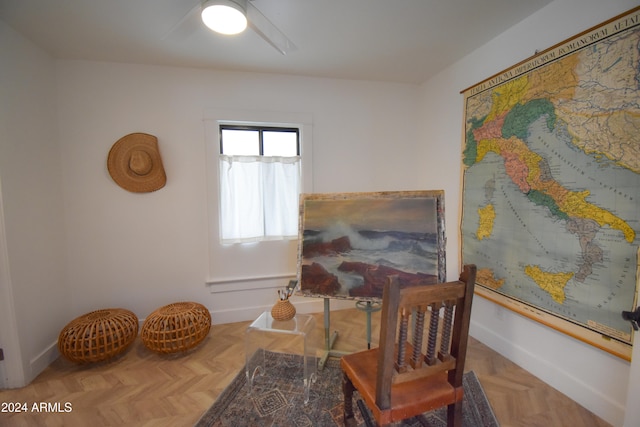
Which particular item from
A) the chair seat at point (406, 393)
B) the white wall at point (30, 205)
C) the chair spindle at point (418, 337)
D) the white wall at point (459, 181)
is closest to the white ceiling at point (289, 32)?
the white wall at point (459, 181)

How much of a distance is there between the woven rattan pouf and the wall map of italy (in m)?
2.42

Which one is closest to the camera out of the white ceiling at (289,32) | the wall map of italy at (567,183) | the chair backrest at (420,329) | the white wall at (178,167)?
the chair backrest at (420,329)

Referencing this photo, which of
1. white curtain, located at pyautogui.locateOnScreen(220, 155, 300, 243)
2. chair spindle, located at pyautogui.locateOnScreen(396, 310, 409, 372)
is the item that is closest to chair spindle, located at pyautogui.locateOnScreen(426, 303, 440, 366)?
chair spindle, located at pyautogui.locateOnScreen(396, 310, 409, 372)

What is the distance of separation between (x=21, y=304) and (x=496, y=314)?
355 centimetres

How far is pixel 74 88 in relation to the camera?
7.31ft

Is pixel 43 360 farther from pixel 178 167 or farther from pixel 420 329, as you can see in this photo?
pixel 420 329

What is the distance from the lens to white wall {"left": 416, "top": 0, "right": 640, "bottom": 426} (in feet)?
4.82

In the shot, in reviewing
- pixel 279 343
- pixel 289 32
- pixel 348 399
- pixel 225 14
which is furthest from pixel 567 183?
pixel 279 343

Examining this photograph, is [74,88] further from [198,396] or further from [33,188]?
[198,396]

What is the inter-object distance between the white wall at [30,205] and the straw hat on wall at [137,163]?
441 mm

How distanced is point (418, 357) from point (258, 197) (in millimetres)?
1989

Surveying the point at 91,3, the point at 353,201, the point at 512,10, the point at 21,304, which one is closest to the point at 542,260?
the point at 353,201

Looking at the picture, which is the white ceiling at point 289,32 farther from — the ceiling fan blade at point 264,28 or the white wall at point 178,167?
the white wall at point 178,167

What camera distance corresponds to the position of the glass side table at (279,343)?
1.70 meters
